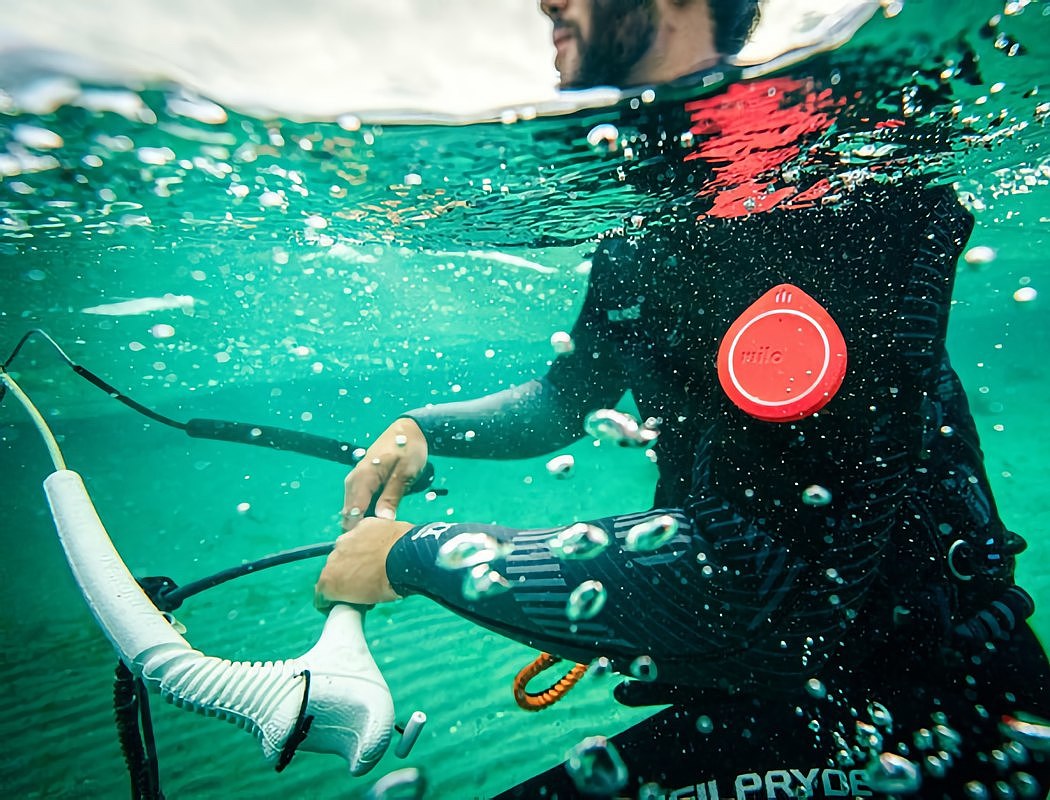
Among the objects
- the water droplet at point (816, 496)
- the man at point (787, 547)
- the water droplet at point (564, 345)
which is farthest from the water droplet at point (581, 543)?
the water droplet at point (564, 345)

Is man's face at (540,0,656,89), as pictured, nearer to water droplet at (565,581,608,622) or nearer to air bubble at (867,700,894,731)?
water droplet at (565,581,608,622)

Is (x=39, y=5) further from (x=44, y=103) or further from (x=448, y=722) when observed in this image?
(x=448, y=722)

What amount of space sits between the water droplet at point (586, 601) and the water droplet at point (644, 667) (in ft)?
0.82

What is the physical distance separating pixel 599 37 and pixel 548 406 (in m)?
2.07

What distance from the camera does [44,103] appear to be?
3678 mm

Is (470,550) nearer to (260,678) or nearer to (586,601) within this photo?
(586,601)

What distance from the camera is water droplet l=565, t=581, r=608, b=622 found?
1.75 metres

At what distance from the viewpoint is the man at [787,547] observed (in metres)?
1.64

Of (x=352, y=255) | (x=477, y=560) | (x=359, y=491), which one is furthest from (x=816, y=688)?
(x=352, y=255)

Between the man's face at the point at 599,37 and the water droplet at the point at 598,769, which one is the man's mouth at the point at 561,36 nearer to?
the man's face at the point at 599,37

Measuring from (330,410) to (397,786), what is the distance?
44.6 m

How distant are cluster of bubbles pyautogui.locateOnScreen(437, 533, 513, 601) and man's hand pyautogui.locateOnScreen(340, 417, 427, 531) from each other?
2.47ft

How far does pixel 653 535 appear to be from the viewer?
5.79 ft

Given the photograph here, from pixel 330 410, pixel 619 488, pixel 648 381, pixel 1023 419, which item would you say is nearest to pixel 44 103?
pixel 648 381
